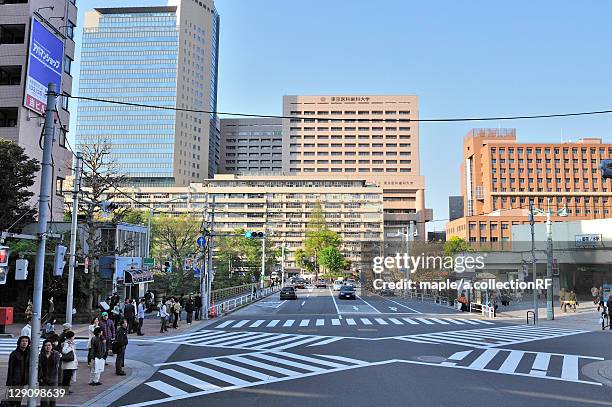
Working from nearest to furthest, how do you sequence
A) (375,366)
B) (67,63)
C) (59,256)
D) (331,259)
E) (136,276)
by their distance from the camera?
1. (59,256)
2. (375,366)
3. (136,276)
4. (67,63)
5. (331,259)

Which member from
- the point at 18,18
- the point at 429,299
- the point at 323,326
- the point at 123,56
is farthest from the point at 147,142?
the point at 323,326

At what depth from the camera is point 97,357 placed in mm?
13055

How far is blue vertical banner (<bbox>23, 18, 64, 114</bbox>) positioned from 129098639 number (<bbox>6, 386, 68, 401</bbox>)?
6223mm

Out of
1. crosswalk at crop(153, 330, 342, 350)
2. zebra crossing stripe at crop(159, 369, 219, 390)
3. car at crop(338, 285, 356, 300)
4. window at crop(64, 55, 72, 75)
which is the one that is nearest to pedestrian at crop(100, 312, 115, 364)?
zebra crossing stripe at crop(159, 369, 219, 390)

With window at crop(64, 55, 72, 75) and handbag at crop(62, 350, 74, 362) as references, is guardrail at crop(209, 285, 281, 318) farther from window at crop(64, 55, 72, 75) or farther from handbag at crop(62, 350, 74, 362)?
window at crop(64, 55, 72, 75)

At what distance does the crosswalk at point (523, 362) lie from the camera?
47.5 feet

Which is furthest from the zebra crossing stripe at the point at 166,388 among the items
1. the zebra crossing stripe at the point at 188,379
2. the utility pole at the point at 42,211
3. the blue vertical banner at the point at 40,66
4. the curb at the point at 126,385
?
the blue vertical banner at the point at 40,66

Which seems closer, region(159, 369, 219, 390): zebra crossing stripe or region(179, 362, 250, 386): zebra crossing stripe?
region(159, 369, 219, 390): zebra crossing stripe

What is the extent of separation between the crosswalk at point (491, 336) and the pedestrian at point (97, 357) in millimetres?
13299

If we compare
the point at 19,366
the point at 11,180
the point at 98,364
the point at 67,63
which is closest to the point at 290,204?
the point at 67,63

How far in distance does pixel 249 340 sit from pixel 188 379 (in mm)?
8477

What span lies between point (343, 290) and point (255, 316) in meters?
20.6

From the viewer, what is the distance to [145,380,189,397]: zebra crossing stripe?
1216 centimetres

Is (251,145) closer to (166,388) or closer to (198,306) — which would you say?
(198,306)
